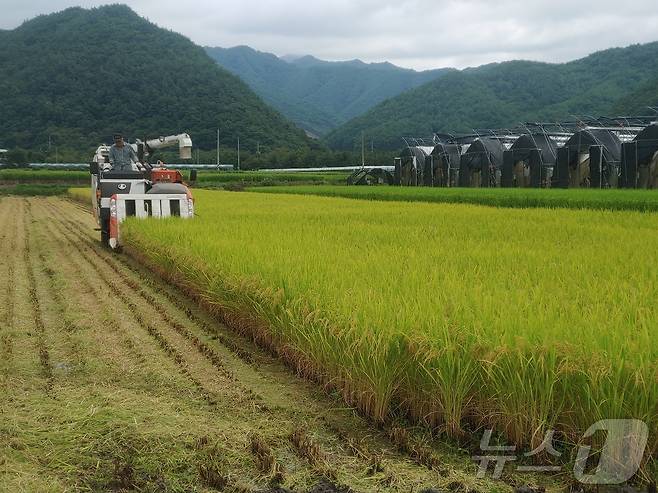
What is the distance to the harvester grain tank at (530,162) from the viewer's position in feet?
72.1

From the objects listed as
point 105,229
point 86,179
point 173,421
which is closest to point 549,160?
point 105,229

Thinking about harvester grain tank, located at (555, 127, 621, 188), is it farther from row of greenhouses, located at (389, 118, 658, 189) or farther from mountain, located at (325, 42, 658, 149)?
mountain, located at (325, 42, 658, 149)

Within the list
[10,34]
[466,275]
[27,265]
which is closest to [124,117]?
[10,34]

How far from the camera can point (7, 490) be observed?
8.08ft

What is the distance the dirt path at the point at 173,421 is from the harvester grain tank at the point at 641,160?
1607 centimetres

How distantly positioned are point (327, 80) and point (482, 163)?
142 meters

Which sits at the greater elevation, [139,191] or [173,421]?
[139,191]

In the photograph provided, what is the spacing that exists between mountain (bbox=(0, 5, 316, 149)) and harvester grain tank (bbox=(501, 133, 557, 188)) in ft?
105

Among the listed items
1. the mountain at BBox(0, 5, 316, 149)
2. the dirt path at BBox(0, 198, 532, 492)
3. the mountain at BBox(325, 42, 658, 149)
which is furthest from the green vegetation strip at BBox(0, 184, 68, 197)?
the mountain at BBox(325, 42, 658, 149)

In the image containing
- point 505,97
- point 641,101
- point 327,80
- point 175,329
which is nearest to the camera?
point 175,329

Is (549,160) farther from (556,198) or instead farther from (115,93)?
(115,93)

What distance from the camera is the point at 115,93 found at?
5619 cm

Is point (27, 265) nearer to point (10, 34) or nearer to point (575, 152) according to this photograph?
point (575, 152)

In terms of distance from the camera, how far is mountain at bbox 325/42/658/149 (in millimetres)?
64000
